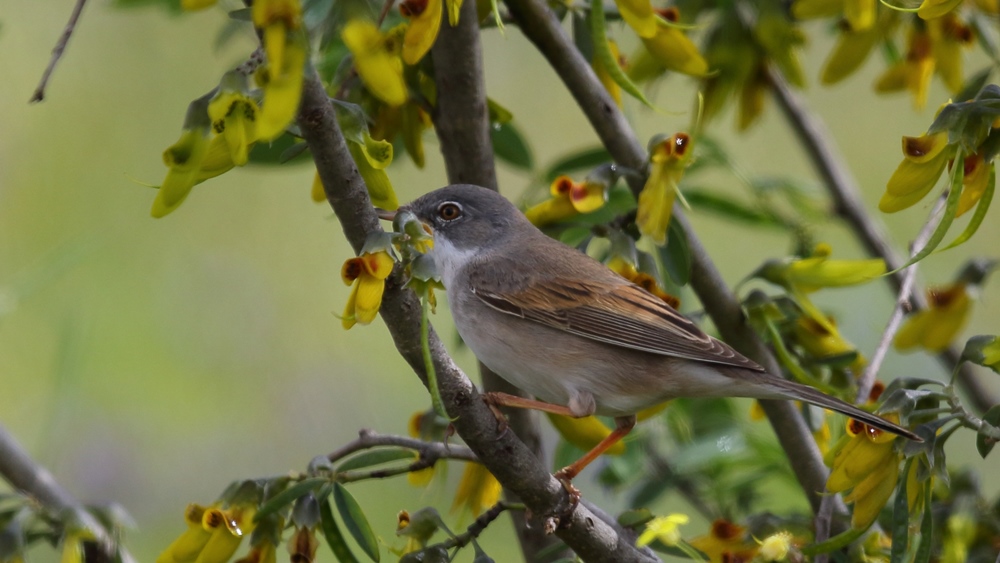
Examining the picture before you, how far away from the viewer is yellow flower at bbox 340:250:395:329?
2.10m

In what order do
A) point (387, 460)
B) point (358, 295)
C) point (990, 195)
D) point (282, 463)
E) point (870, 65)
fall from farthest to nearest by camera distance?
point (870, 65) < point (282, 463) < point (387, 460) < point (990, 195) < point (358, 295)

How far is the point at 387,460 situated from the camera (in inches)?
102

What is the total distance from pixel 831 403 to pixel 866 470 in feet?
0.84

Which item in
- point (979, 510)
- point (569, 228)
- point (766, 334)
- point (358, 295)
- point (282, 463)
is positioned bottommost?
point (282, 463)

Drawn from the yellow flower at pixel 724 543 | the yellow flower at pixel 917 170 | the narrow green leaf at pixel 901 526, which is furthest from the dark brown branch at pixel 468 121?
the yellow flower at pixel 917 170

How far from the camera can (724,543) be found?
111 inches

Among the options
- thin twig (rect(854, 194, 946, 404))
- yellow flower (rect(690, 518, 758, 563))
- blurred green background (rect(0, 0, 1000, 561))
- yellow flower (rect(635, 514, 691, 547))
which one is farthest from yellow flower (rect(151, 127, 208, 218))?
blurred green background (rect(0, 0, 1000, 561))

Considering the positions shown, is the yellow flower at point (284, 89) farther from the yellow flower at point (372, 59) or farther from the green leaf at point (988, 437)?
the green leaf at point (988, 437)

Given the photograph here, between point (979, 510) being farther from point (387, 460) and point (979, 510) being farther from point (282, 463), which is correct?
point (282, 463)

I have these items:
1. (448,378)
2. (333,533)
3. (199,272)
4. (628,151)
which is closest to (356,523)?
(333,533)

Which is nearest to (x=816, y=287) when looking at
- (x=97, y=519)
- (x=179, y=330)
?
(x=97, y=519)

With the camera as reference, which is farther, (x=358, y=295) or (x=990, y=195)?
(x=990, y=195)

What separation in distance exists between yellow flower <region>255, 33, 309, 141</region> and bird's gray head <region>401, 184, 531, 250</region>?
1649 millimetres

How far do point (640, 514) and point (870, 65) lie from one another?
6800 millimetres
